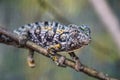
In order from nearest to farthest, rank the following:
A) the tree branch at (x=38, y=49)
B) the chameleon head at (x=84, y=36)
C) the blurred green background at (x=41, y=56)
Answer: the tree branch at (x=38, y=49) < the chameleon head at (x=84, y=36) < the blurred green background at (x=41, y=56)

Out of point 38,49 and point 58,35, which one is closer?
point 38,49

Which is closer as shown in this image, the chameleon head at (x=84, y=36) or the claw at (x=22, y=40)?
the claw at (x=22, y=40)

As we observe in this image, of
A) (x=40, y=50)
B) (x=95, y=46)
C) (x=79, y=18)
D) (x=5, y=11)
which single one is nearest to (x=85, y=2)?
(x=79, y=18)

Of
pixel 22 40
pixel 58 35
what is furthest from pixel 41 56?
pixel 22 40

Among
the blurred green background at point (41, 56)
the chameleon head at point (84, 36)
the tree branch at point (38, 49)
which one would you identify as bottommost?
the tree branch at point (38, 49)

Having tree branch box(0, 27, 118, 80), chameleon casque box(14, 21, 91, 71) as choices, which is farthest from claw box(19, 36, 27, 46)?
chameleon casque box(14, 21, 91, 71)

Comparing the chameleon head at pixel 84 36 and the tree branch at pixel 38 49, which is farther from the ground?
the chameleon head at pixel 84 36

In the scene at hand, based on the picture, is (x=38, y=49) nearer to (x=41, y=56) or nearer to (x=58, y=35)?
(x=58, y=35)

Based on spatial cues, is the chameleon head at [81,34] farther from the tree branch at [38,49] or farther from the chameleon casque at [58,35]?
the tree branch at [38,49]

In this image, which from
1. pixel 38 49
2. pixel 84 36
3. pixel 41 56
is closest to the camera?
pixel 38 49

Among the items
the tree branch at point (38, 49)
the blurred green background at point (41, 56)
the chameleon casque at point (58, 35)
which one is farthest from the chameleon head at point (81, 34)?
the blurred green background at point (41, 56)

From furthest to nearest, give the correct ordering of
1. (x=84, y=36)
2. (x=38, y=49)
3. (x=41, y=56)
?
1. (x=41, y=56)
2. (x=84, y=36)
3. (x=38, y=49)
